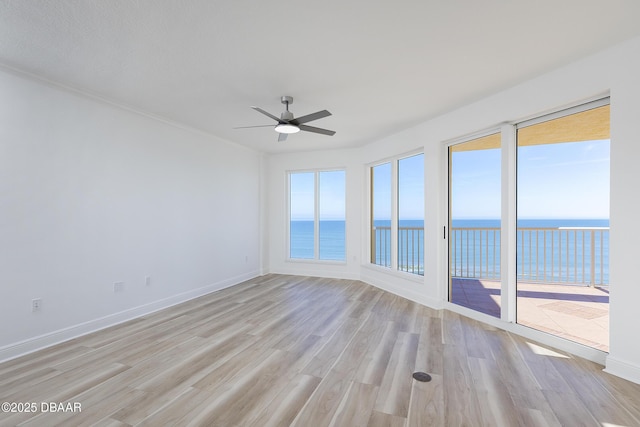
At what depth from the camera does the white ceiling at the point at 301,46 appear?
1.99m

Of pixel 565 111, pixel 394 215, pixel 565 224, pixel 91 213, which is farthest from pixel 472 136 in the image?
pixel 91 213

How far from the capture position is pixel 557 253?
3.65m

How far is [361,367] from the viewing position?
257cm

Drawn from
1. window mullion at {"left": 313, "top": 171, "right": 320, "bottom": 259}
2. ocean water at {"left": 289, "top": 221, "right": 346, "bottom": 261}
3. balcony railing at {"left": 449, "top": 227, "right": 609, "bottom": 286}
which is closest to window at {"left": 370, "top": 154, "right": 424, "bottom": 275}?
ocean water at {"left": 289, "top": 221, "right": 346, "bottom": 261}

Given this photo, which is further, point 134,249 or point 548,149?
point 134,249

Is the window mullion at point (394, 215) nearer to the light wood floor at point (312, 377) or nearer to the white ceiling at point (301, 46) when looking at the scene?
the light wood floor at point (312, 377)

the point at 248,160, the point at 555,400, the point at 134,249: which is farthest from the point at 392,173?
the point at 134,249

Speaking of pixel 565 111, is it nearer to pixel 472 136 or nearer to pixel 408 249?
pixel 472 136

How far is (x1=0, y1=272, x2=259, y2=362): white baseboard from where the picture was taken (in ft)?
9.07

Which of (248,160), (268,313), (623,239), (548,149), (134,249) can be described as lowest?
(268,313)

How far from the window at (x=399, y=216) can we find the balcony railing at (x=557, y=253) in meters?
1.01

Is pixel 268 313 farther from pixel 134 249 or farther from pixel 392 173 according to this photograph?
pixel 392 173

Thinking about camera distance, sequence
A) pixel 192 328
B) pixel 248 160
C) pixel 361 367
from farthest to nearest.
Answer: pixel 248 160
pixel 192 328
pixel 361 367

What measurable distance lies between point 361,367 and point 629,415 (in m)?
1.78
